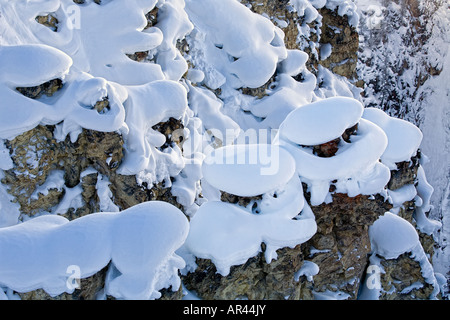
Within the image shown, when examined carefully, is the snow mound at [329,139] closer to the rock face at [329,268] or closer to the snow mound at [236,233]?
the rock face at [329,268]

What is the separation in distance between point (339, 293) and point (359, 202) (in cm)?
98

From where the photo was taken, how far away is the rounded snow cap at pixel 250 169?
318 cm

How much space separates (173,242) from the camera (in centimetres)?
262

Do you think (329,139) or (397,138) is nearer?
(329,139)

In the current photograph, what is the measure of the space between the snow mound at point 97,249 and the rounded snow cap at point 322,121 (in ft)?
4.18

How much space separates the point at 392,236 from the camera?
4.55 m

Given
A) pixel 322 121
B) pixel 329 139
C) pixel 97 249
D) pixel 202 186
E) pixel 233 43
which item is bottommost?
pixel 202 186

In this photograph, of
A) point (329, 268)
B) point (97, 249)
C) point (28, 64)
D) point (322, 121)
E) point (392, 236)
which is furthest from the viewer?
point (392, 236)

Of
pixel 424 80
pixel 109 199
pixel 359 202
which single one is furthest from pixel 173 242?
pixel 424 80

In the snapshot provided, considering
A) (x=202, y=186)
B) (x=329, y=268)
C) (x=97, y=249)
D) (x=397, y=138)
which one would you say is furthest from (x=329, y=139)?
(x=97, y=249)

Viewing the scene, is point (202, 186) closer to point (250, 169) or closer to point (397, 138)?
point (250, 169)

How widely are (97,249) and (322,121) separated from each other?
1880 millimetres

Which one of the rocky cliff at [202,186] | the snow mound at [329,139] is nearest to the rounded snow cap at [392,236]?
the rocky cliff at [202,186]
